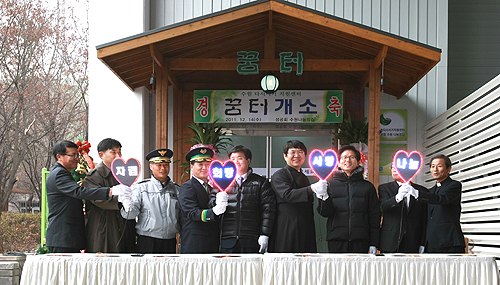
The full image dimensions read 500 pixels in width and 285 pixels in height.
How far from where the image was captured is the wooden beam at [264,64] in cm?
761

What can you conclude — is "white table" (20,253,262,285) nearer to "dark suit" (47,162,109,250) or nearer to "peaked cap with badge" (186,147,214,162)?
"dark suit" (47,162,109,250)

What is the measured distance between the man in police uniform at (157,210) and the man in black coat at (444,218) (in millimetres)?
2329

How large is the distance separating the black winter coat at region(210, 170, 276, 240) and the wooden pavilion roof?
286 cm

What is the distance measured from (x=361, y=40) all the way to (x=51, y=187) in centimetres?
449

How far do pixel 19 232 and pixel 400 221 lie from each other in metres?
15.2

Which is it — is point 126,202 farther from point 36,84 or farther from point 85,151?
point 36,84

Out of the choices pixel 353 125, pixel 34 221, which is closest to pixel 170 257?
pixel 353 125

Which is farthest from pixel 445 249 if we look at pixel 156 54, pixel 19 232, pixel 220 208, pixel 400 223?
pixel 19 232

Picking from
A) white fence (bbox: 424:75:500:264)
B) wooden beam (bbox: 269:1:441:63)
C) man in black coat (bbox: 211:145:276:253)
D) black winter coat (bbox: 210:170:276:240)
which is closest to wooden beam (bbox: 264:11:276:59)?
wooden beam (bbox: 269:1:441:63)

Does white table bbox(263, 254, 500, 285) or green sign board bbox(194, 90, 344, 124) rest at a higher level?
green sign board bbox(194, 90, 344, 124)

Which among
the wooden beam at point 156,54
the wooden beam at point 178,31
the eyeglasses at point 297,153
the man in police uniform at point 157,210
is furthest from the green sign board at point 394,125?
the man in police uniform at point 157,210

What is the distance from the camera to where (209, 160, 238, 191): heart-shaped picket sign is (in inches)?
182

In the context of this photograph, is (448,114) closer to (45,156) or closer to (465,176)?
(465,176)

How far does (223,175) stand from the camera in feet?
15.2
